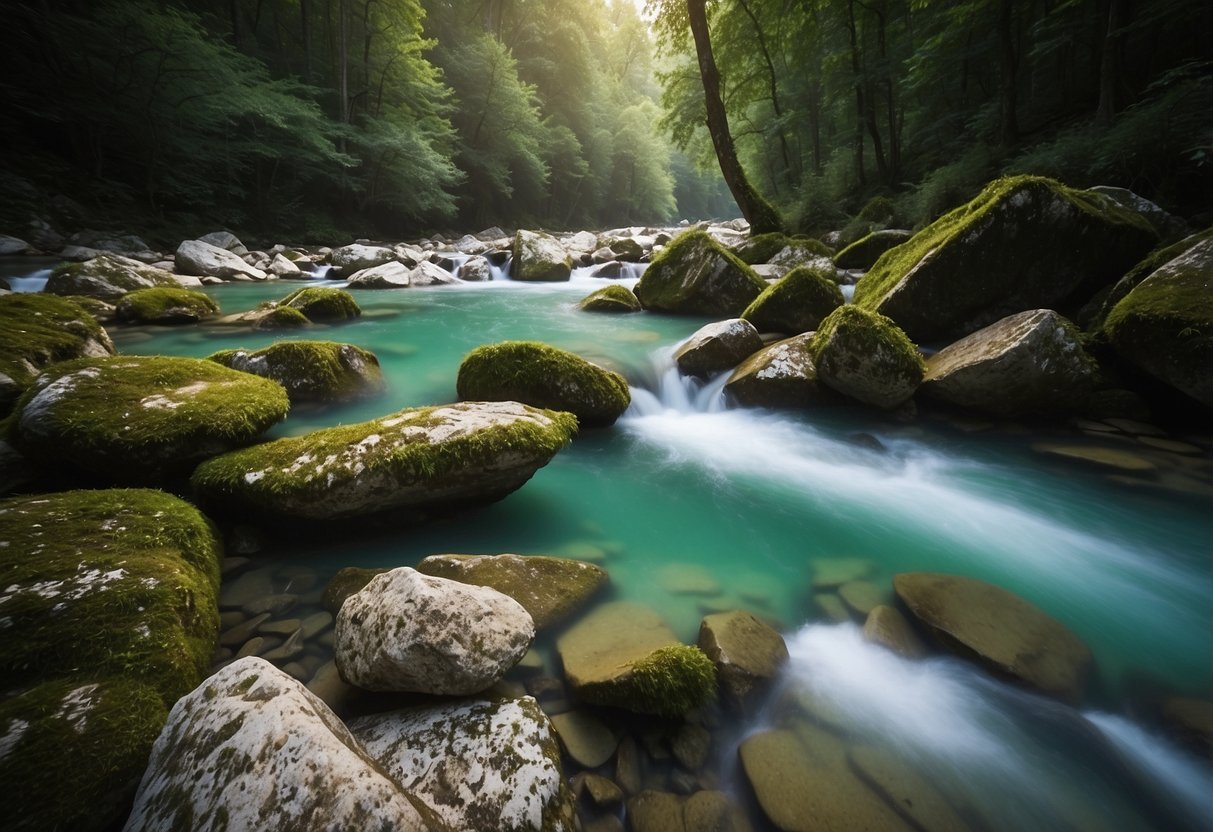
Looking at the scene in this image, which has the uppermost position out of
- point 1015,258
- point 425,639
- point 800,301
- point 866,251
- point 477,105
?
point 477,105

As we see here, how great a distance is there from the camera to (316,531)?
9.46ft

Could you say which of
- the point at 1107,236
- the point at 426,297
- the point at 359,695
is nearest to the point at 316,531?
the point at 359,695

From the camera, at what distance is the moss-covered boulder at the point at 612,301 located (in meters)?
9.58

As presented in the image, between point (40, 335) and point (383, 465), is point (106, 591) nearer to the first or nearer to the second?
point (383, 465)

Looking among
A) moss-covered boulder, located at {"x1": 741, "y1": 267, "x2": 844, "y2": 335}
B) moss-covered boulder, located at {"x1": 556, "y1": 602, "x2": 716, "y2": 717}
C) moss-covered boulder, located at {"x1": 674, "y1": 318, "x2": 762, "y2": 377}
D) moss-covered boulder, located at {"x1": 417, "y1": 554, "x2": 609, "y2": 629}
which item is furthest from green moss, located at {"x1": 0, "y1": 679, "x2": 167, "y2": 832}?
moss-covered boulder, located at {"x1": 741, "y1": 267, "x2": 844, "y2": 335}

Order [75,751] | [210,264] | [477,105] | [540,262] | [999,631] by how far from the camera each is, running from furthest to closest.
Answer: [477,105] → [540,262] → [210,264] → [999,631] → [75,751]

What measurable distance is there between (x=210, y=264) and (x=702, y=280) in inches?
497

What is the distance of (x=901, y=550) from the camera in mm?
3199

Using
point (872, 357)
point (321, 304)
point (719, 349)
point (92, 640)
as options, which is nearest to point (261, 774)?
point (92, 640)

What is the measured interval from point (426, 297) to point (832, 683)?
37.9 feet

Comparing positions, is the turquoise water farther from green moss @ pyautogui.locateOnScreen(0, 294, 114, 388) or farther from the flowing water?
green moss @ pyautogui.locateOnScreen(0, 294, 114, 388)

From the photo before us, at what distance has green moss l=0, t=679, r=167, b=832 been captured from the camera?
1.26m

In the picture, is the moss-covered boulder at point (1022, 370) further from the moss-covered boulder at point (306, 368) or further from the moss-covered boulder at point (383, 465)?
the moss-covered boulder at point (306, 368)

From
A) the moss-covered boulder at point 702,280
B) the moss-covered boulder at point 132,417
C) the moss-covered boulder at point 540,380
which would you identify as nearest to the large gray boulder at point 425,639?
the moss-covered boulder at point 132,417
